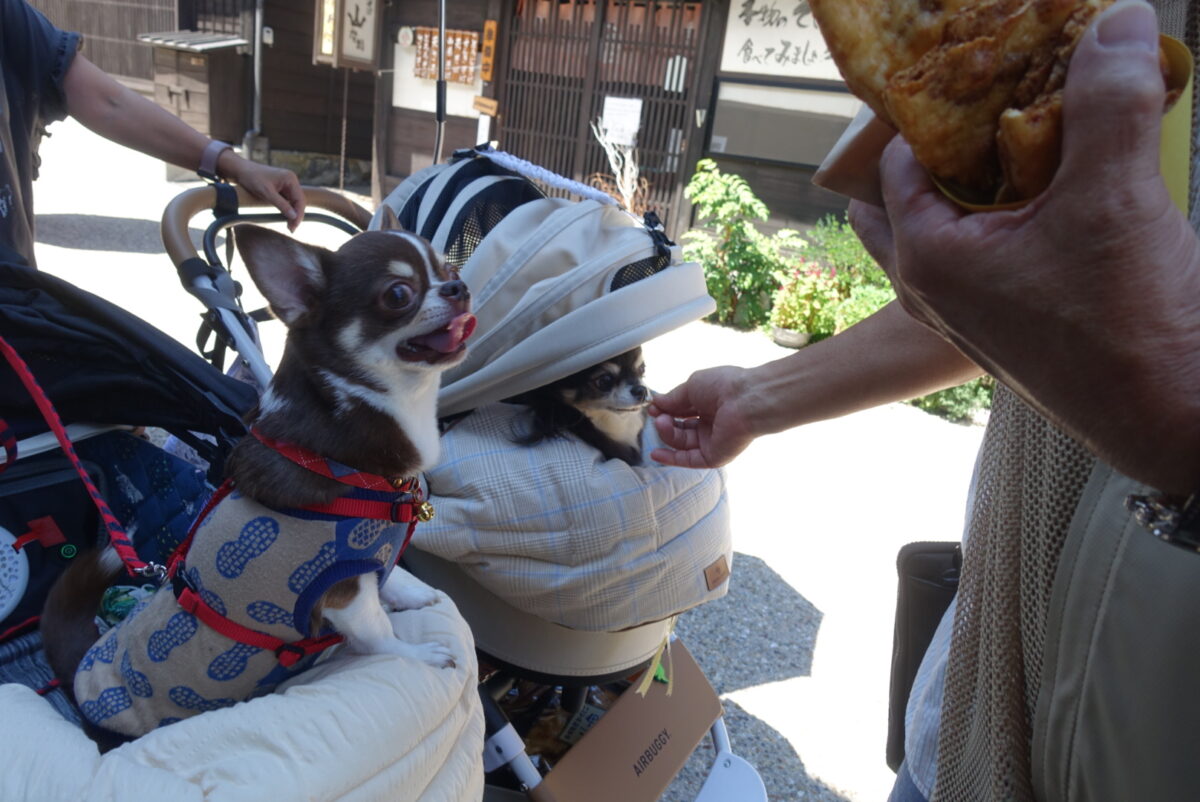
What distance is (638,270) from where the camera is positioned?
6.05ft

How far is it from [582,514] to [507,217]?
83 centimetres

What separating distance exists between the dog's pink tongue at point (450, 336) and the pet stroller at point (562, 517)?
22cm

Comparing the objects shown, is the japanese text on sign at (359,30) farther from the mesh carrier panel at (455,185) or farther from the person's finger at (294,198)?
the mesh carrier panel at (455,185)

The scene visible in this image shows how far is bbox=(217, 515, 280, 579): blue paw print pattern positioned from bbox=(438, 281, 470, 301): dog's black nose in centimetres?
53

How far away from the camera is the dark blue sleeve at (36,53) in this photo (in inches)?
80.4

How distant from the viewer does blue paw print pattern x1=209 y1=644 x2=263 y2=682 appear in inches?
51.9

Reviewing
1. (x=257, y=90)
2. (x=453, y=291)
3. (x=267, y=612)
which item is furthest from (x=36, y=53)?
(x=257, y=90)

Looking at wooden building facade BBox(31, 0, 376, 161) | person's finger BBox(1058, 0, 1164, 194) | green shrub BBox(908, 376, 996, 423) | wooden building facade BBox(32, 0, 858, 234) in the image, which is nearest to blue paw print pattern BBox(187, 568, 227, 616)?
person's finger BBox(1058, 0, 1164, 194)

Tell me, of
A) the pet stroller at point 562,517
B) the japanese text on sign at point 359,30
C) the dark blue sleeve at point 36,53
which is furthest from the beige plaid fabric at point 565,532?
the japanese text on sign at point 359,30

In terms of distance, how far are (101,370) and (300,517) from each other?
755mm

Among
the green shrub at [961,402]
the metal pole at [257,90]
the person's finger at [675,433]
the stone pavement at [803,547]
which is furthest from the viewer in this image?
the metal pole at [257,90]

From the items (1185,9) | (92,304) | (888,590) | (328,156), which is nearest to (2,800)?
(92,304)

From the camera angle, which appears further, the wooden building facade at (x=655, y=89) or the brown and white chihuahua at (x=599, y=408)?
the wooden building facade at (x=655, y=89)

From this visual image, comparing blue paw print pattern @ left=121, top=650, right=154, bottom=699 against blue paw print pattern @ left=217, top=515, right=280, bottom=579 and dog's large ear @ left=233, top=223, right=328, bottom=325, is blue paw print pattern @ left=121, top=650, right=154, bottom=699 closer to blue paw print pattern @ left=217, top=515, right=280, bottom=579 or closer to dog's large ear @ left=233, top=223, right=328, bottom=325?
blue paw print pattern @ left=217, top=515, right=280, bottom=579
